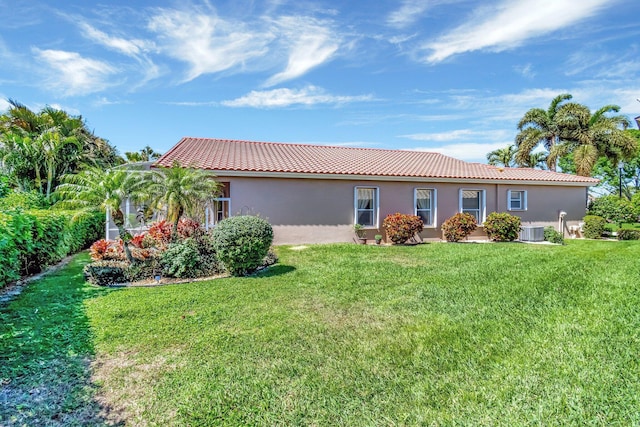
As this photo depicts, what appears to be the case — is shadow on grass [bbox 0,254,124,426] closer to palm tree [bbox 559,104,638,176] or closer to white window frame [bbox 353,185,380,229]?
white window frame [bbox 353,185,380,229]

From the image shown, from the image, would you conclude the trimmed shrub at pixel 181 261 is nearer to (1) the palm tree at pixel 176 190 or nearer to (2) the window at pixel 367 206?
(1) the palm tree at pixel 176 190

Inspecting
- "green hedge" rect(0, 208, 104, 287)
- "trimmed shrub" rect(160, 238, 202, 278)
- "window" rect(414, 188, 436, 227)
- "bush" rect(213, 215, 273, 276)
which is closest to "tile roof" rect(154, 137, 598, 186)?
"window" rect(414, 188, 436, 227)

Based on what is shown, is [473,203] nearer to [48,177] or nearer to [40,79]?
[40,79]

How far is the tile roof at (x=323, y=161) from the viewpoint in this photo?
14.8 m

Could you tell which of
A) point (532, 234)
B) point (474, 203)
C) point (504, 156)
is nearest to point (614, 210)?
point (532, 234)

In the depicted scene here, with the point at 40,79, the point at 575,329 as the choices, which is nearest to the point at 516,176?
the point at 575,329

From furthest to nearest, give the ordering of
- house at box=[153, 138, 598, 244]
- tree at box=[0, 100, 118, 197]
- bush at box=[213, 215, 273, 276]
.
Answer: tree at box=[0, 100, 118, 197] → house at box=[153, 138, 598, 244] → bush at box=[213, 215, 273, 276]

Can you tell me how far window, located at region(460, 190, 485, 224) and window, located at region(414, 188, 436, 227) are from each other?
212 centimetres

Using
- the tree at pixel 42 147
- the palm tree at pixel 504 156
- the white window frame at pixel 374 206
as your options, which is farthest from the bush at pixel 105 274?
A: the palm tree at pixel 504 156

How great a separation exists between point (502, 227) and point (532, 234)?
2.44 metres

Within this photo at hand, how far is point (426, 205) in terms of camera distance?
57.0ft

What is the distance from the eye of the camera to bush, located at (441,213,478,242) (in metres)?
16.2

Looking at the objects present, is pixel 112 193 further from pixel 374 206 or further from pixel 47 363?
pixel 374 206

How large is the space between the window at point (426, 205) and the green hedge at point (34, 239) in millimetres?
14594
